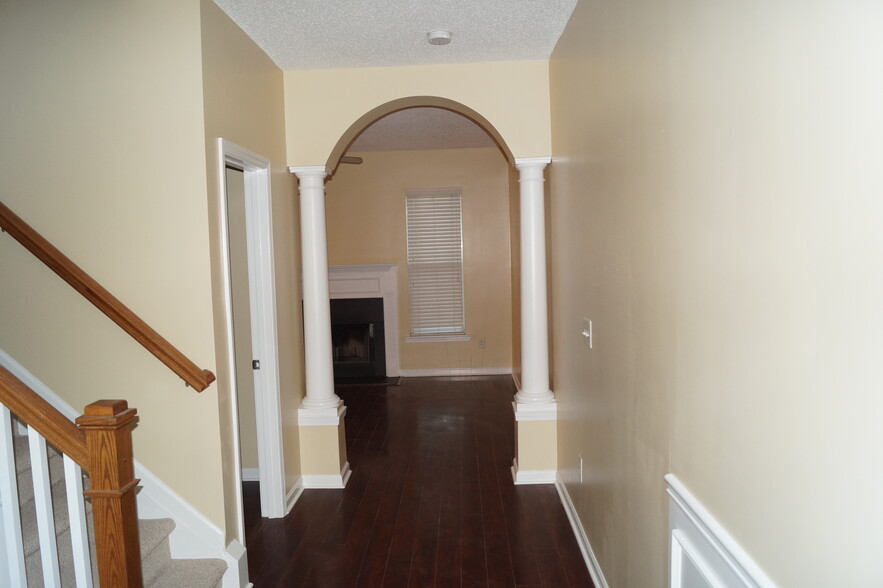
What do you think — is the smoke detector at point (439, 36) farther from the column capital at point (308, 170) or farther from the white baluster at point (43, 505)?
the white baluster at point (43, 505)

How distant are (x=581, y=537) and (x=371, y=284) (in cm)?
499

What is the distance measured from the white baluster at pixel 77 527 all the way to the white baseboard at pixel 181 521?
4.06ft

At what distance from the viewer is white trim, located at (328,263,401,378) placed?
7.80 m

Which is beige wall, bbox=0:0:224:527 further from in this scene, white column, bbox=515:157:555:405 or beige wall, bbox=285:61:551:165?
white column, bbox=515:157:555:405

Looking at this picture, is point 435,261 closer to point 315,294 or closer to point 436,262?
point 436,262

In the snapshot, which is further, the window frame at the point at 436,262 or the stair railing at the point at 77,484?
the window frame at the point at 436,262

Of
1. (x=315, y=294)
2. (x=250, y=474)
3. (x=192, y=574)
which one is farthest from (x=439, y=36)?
(x=250, y=474)

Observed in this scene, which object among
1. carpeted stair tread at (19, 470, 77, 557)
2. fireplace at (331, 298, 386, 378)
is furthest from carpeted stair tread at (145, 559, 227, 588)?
fireplace at (331, 298, 386, 378)

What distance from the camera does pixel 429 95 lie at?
13.5 feet

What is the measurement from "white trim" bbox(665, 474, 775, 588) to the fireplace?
619cm

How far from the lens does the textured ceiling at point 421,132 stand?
5.96 meters

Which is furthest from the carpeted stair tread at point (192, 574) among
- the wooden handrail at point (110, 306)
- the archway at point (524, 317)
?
the archway at point (524, 317)

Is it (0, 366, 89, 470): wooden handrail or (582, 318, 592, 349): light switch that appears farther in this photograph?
(582, 318, 592, 349): light switch

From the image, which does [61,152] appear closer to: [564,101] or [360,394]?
[564,101]
